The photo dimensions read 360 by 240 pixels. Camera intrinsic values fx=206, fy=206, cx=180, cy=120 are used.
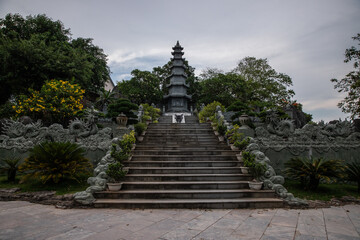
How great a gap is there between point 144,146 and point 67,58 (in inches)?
470

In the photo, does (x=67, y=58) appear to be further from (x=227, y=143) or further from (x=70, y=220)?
(x=70, y=220)

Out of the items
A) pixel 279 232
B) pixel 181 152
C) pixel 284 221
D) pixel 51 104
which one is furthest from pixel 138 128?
pixel 279 232

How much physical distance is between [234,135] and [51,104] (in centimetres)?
1100

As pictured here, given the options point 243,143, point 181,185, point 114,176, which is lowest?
point 181,185

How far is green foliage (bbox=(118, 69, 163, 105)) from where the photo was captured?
103 feet

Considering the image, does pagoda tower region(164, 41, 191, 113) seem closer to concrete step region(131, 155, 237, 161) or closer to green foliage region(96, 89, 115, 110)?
green foliage region(96, 89, 115, 110)

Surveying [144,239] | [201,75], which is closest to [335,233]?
[144,239]

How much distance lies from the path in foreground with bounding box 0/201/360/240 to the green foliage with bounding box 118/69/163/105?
27.3 meters

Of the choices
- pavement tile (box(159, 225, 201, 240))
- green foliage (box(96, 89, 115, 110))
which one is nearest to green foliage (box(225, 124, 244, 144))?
pavement tile (box(159, 225, 201, 240))

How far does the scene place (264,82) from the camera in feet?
94.2

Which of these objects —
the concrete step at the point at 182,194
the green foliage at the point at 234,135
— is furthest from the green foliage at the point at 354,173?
the green foliage at the point at 234,135

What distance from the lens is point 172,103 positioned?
3228 cm

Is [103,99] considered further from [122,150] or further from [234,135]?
[234,135]

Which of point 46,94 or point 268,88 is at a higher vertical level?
point 268,88
